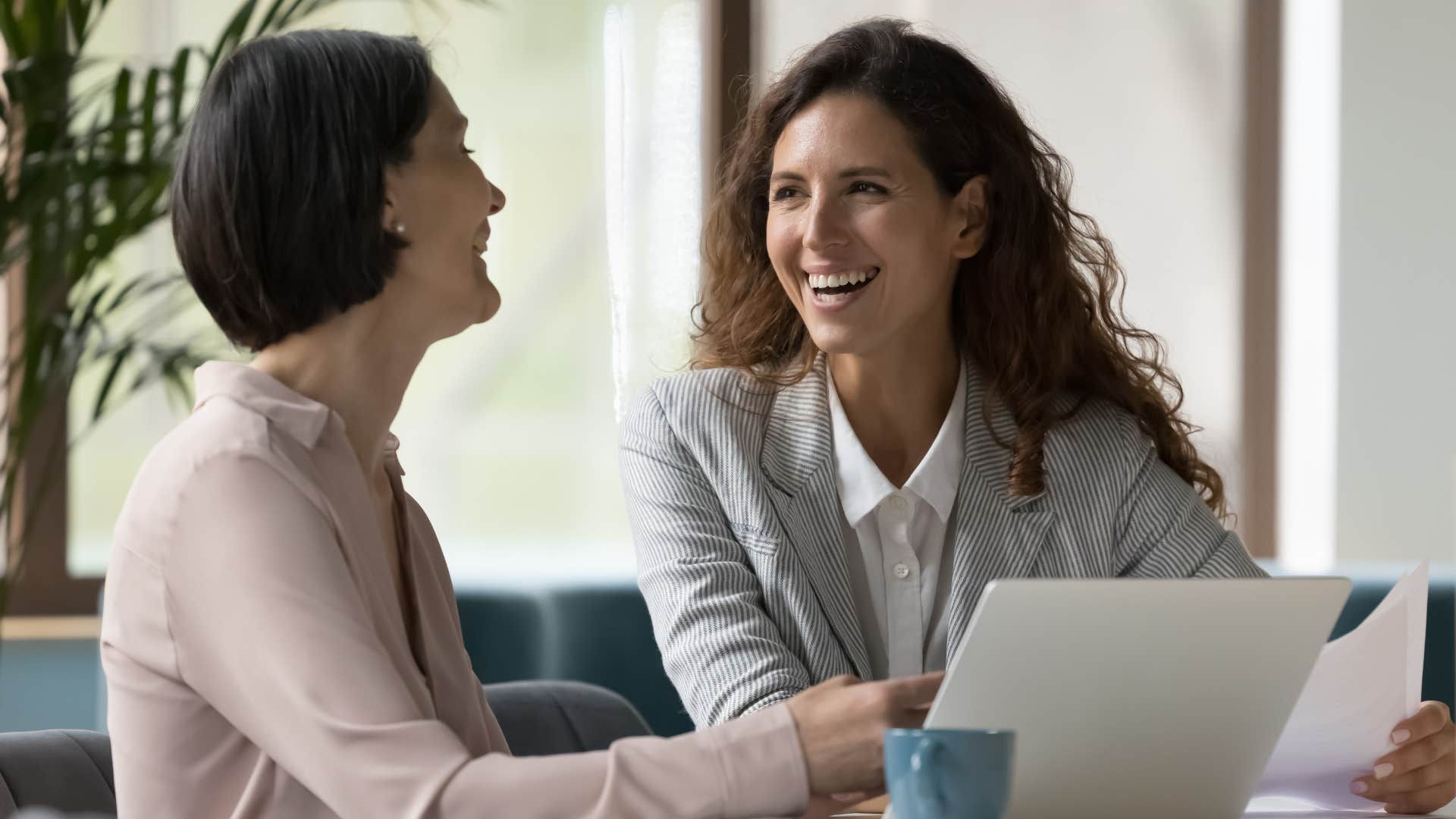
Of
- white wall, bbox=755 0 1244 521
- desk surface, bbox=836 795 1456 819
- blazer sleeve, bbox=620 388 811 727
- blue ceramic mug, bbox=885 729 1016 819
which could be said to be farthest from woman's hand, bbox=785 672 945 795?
white wall, bbox=755 0 1244 521

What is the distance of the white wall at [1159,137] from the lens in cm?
340

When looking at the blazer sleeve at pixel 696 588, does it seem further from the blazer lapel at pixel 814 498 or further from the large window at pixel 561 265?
the large window at pixel 561 265

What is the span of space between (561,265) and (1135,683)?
8.05 ft

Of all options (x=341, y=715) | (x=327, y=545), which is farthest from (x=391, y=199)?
(x=341, y=715)

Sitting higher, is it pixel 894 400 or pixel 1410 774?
pixel 894 400

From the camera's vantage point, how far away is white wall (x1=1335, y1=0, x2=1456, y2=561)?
3.38m

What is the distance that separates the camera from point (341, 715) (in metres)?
0.91

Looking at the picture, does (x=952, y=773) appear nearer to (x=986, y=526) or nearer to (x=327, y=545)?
(x=327, y=545)

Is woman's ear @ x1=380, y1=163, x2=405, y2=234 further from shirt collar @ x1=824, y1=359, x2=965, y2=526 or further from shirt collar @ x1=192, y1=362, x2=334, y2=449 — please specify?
shirt collar @ x1=824, y1=359, x2=965, y2=526

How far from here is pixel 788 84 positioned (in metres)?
1.84

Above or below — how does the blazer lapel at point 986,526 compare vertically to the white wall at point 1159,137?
below

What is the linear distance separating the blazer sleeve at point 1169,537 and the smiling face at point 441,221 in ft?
2.78

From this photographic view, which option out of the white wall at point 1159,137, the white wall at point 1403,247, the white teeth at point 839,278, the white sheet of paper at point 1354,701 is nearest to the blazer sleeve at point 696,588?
the white teeth at point 839,278

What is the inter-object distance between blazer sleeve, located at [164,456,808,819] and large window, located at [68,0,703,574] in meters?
2.26
